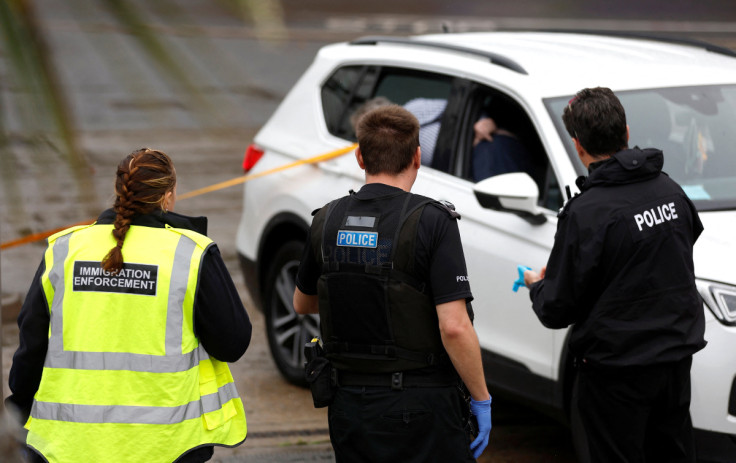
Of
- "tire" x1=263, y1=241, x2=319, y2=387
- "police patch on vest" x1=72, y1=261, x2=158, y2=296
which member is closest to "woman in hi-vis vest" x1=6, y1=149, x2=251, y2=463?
"police patch on vest" x1=72, y1=261, x2=158, y2=296

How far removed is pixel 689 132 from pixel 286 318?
2.43 meters

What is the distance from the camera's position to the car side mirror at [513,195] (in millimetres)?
4148

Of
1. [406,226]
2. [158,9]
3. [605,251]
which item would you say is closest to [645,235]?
[605,251]

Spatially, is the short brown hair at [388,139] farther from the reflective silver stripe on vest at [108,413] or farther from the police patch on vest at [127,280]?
the reflective silver stripe on vest at [108,413]

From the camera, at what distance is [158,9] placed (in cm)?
84

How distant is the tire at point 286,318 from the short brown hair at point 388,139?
257 centimetres

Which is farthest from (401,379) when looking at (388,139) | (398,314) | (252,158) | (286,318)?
(252,158)

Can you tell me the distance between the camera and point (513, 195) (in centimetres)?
414

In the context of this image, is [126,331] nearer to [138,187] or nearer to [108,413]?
[108,413]

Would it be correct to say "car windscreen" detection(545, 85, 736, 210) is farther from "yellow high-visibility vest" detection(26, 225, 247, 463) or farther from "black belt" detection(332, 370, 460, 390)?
"yellow high-visibility vest" detection(26, 225, 247, 463)

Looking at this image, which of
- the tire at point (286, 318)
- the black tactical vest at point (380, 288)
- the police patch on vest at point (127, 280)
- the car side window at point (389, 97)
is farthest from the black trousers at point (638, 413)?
the tire at point (286, 318)

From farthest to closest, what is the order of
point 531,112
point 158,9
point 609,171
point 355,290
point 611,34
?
point 611,34 < point 531,112 < point 609,171 < point 355,290 < point 158,9

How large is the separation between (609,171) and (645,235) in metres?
0.23

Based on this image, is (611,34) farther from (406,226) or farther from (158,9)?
(158,9)
